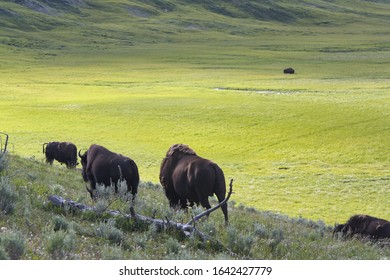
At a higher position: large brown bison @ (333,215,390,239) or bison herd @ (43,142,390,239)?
bison herd @ (43,142,390,239)

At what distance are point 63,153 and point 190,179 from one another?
1419 cm

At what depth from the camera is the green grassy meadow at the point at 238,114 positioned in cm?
→ 2605

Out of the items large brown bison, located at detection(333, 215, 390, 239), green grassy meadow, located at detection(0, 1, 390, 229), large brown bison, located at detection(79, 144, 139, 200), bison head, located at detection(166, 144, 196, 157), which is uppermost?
bison head, located at detection(166, 144, 196, 157)

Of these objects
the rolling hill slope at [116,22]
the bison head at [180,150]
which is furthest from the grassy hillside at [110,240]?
the rolling hill slope at [116,22]

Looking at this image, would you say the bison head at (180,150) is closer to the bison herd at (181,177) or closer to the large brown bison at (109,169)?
the bison herd at (181,177)

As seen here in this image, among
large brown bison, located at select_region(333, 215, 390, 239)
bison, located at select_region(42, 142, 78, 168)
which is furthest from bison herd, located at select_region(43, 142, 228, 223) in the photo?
bison, located at select_region(42, 142, 78, 168)

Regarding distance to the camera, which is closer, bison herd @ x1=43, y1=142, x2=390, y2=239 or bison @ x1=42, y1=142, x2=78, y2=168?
bison herd @ x1=43, y1=142, x2=390, y2=239

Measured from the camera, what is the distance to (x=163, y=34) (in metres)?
146

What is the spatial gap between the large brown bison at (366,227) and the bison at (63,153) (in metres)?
14.0

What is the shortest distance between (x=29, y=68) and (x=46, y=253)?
83.3 m

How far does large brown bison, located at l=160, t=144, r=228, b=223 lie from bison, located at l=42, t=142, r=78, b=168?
40.0ft

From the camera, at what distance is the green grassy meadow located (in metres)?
26.0

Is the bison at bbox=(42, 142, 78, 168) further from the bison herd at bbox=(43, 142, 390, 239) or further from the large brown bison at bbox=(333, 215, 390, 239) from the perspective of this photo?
the large brown bison at bbox=(333, 215, 390, 239)

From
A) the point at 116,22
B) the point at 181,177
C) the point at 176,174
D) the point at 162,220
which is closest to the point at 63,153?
the point at 176,174
